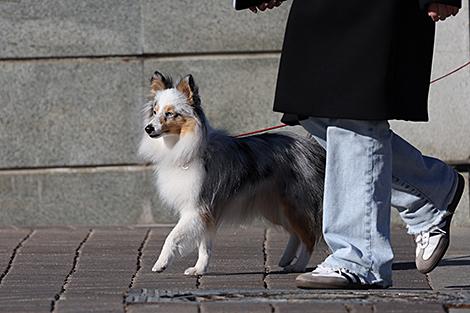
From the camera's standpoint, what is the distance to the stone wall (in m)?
8.20

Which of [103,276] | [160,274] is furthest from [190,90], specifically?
[103,276]

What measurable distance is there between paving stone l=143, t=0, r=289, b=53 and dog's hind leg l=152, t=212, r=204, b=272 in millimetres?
1927

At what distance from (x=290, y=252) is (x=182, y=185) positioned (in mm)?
705

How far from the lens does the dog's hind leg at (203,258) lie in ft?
21.5

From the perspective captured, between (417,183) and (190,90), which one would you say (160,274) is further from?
(417,183)

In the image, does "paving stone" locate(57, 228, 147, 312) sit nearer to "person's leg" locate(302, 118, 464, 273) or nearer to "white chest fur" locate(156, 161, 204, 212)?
"white chest fur" locate(156, 161, 204, 212)

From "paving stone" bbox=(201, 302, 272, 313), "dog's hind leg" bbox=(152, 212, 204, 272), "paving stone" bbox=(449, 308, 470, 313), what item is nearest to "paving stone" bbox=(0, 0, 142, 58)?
"dog's hind leg" bbox=(152, 212, 204, 272)

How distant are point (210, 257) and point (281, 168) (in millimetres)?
657

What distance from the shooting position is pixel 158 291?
5719 mm

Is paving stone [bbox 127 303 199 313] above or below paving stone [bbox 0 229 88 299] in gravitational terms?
above

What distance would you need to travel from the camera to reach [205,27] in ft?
27.1

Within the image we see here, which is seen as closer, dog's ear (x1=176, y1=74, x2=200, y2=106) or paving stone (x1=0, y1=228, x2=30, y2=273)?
dog's ear (x1=176, y1=74, x2=200, y2=106)

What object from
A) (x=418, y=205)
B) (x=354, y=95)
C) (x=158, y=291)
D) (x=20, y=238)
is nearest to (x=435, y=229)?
(x=418, y=205)

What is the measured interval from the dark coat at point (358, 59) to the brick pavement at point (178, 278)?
84 centimetres
